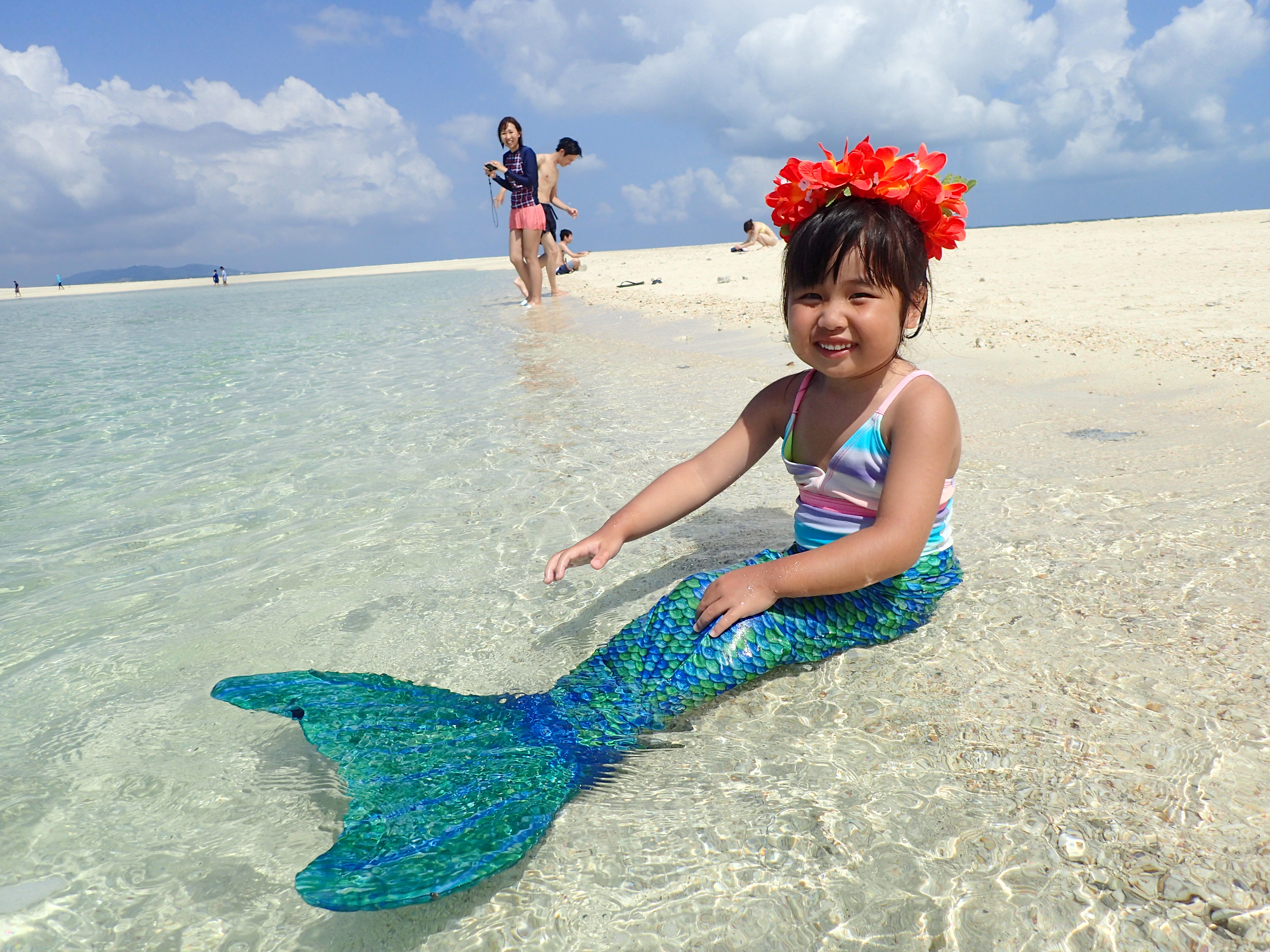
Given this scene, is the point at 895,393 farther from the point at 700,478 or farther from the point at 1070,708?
the point at 1070,708

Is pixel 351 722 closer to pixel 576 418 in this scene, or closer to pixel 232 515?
pixel 232 515

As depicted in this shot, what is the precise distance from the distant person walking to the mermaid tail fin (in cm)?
957

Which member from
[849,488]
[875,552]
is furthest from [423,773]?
[849,488]

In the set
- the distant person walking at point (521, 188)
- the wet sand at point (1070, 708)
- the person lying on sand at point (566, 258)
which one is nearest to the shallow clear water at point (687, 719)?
the wet sand at point (1070, 708)

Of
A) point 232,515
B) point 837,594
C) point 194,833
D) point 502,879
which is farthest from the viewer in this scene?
point 232,515

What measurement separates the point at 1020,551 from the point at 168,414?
597 centimetres

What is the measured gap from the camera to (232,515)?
3.68 m

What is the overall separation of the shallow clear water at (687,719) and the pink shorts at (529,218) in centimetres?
674

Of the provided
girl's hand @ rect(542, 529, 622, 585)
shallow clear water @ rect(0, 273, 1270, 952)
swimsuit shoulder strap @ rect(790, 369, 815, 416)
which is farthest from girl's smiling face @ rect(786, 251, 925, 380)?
shallow clear water @ rect(0, 273, 1270, 952)

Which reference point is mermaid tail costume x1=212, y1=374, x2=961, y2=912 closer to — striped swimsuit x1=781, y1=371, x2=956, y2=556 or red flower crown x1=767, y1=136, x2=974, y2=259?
striped swimsuit x1=781, y1=371, x2=956, y2=556

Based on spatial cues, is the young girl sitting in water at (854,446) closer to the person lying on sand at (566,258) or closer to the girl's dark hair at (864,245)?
the girl's dark hair at (864,245)

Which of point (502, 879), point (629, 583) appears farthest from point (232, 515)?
point (502, 879)

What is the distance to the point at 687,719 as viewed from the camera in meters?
1.93

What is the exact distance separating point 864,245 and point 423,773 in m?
1.54
